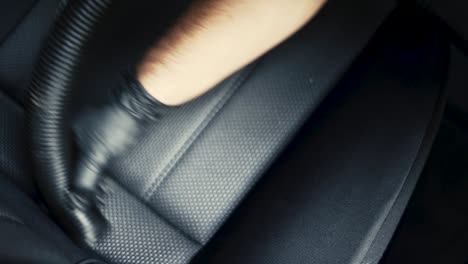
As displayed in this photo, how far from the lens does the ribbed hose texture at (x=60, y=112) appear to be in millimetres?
577

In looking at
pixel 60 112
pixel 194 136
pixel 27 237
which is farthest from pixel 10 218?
pixel 194 136

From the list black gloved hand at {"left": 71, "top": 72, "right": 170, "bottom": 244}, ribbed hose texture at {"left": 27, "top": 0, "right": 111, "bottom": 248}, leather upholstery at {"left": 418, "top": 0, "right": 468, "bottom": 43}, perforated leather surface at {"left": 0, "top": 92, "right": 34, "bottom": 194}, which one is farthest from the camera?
leather upholstery at {"left": 418, "top": 0, "right": 468, "bottom": 43}

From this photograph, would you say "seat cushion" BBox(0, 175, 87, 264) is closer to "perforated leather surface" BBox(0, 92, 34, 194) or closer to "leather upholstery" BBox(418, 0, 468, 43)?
"perforated leather surface" BBox(0, 92, 34, 194)

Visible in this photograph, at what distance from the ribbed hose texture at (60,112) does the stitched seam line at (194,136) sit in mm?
94

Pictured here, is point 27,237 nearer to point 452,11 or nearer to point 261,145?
point 261,145

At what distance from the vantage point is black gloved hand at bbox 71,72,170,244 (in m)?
0.69

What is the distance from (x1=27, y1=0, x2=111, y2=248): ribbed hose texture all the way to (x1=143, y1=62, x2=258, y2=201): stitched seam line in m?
0.09

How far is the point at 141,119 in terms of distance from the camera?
0.70m

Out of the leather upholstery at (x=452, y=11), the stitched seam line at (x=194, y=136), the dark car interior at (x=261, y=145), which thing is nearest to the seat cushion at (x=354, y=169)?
the dark car interior at (x=261, y=145)

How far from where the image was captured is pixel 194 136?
0.85 meters

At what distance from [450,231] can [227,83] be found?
688 mm

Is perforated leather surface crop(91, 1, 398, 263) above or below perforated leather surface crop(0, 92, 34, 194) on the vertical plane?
above

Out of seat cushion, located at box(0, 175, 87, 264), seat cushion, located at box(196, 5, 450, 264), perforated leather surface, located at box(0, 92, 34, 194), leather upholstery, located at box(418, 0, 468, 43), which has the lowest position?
perforated leather surface, located at box(0, 92, 34, 194)

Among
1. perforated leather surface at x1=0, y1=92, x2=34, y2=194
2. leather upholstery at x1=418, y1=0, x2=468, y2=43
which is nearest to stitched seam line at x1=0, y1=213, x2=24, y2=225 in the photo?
perforated leather surface at x1=0, y1=92, x2=34, y2=194
